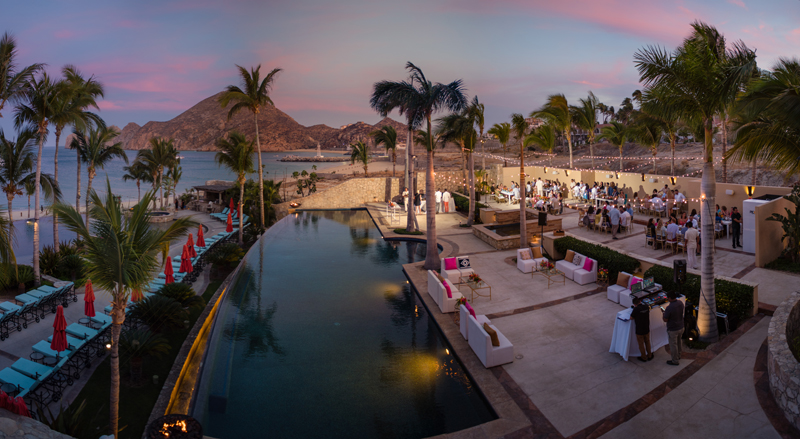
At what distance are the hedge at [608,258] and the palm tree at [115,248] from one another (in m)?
11.5

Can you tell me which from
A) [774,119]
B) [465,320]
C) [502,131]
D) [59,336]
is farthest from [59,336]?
[502,131]

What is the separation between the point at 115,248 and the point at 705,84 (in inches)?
401

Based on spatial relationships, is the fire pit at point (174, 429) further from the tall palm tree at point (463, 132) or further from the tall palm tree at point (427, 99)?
Answer: the tall palm tree at point (463, 132)

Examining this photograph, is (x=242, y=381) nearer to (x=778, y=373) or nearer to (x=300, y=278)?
(x=300, y=278)

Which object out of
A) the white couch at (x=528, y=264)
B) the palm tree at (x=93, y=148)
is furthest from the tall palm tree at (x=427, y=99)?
the palm tree at (x=93, y=148)

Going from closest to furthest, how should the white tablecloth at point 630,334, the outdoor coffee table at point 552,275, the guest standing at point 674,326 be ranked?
the guest standing at point 674,326 < the white tablecloth at point 630,334 < the outdoor coffee table at point 552,275

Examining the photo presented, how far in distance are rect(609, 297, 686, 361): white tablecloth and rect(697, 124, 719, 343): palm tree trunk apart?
0.50 m

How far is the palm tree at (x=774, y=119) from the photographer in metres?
7.68

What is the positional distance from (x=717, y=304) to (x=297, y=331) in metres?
9.72

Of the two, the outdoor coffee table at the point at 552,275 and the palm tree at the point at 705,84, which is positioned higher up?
the palm tree at the point at 705,84

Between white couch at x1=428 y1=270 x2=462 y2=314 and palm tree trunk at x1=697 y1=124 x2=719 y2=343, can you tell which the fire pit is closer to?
white couch at x1=428 y1=270 x2=462 y2=314

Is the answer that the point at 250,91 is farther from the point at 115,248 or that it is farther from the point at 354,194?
the point at 115,248

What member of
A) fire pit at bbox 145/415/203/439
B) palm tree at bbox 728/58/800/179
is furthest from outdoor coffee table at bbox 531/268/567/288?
fire pit at bbox 145/415/203/439

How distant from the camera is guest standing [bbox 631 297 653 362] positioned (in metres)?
7.73
